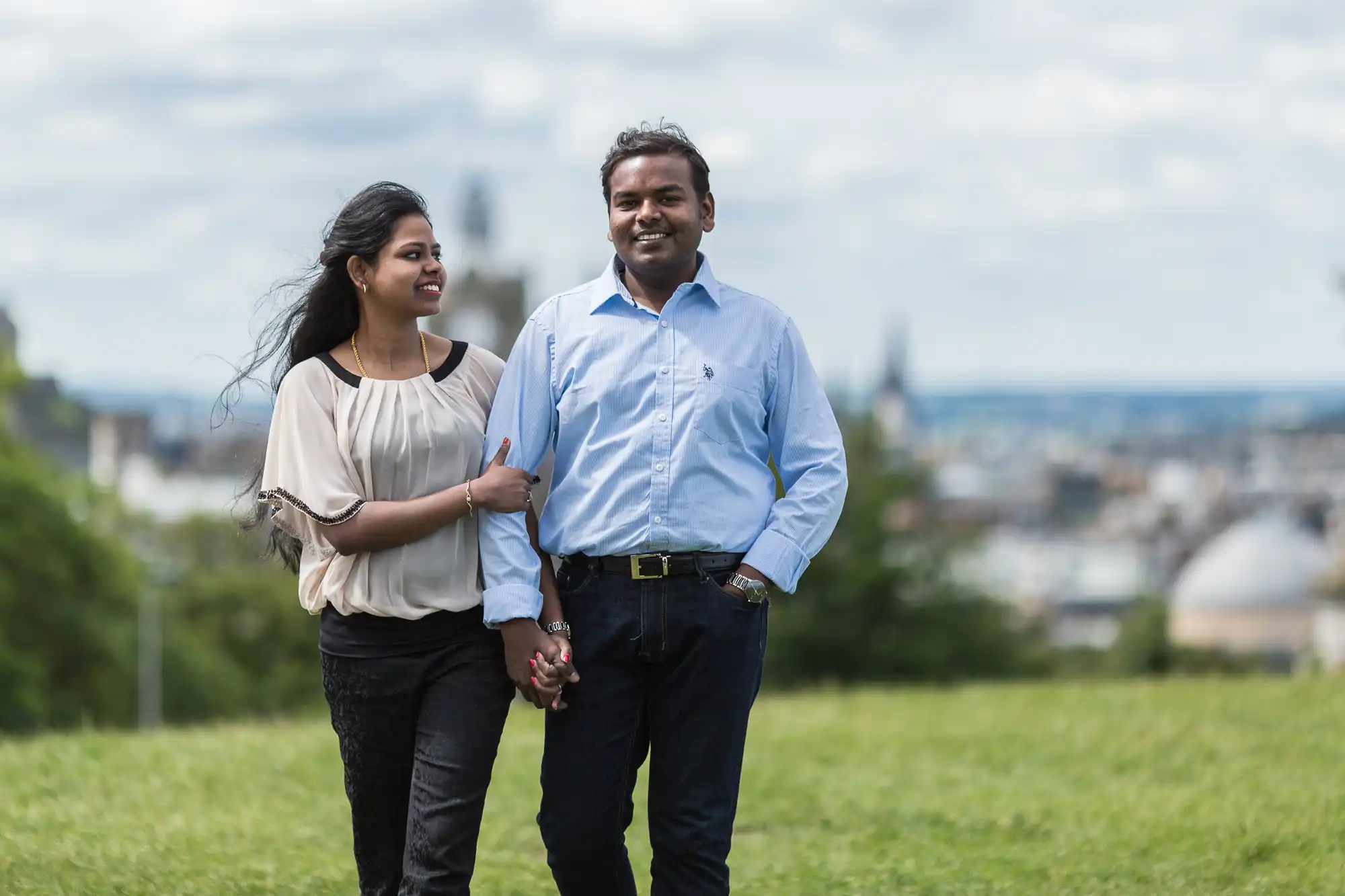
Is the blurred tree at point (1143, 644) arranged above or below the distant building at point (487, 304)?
below

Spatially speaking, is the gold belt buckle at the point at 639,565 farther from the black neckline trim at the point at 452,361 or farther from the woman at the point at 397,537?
the black neckline trim at the point at 452,361

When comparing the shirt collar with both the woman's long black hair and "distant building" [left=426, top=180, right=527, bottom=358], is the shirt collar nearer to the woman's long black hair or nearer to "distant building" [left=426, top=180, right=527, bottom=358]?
the woman's long black hair

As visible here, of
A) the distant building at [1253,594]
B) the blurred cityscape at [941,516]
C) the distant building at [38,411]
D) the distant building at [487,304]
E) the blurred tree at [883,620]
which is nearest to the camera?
the distant building at [38,411]

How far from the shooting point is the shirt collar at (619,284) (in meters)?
4.25

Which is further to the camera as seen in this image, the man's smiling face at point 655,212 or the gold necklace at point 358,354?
the gold necklace at point 358,354

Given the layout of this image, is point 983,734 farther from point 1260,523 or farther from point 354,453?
point 1260,523

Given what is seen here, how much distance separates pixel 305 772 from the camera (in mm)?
8812

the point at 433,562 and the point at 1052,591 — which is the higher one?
the point at 433,562

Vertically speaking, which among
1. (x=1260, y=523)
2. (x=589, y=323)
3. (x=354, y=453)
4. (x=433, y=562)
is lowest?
(x=1260, y=523)

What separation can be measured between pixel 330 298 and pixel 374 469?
494 mm

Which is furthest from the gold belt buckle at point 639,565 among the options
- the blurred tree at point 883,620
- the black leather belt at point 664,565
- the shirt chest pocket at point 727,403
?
the blurred tree at point 883,620

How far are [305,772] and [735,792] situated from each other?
506 centimetres

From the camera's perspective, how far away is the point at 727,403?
13.7ft

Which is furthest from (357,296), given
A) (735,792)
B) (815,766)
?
(815,766)
